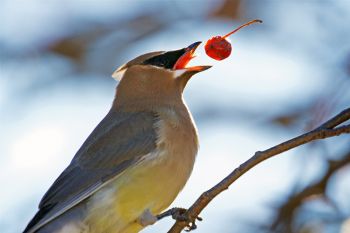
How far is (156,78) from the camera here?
6.04 metres

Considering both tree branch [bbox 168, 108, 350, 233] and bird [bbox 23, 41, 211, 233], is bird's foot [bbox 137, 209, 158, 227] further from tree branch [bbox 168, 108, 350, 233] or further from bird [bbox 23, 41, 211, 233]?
tree branch [bbox 168, 108, 350, 233]

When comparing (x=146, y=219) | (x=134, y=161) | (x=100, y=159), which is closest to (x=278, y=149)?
(x=146, y=219)

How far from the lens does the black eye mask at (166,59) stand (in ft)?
19.4

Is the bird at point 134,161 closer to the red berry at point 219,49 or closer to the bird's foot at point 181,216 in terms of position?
the bird's foot at point 181,216

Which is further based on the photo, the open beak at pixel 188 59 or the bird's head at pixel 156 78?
the bird's head at pixel 156 78

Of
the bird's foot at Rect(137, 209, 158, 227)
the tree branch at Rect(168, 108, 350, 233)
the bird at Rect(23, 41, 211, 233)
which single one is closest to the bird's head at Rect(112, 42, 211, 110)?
the bird at Rect(23, 41, 211, 233)

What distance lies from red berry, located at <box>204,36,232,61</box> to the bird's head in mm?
356

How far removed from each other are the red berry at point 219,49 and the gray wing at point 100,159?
1.93ft

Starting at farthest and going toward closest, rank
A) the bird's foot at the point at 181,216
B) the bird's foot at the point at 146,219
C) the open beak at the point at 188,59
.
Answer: the open beak at the point at 188,59 < the bird's foot at the point at 146,219 < the bird's foot at the point at 181,216

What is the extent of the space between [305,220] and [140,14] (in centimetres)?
282

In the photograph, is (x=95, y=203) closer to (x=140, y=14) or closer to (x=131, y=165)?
(x=131, y=165)

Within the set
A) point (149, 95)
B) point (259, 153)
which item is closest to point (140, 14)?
point (149, 95)

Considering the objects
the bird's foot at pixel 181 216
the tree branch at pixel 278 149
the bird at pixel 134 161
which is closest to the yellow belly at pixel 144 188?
the bird at pixel 134 161

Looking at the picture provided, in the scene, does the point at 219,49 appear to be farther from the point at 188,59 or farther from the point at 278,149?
the point at 278,149
